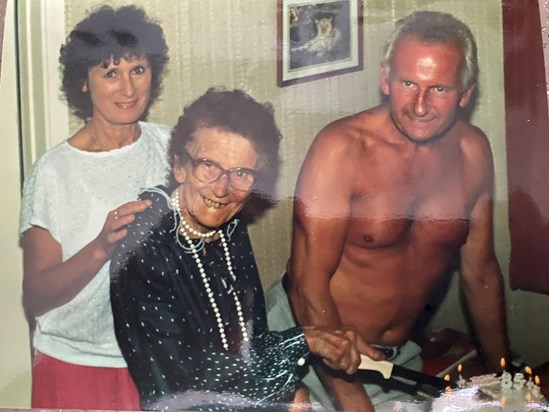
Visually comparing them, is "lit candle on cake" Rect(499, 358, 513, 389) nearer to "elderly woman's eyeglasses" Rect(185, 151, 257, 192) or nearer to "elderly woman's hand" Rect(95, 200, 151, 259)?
"elderly woman's eyeglasses" Rect(185, 151, 257, 192)

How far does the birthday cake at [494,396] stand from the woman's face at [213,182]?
505 millimetres

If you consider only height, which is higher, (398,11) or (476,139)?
(398,11)

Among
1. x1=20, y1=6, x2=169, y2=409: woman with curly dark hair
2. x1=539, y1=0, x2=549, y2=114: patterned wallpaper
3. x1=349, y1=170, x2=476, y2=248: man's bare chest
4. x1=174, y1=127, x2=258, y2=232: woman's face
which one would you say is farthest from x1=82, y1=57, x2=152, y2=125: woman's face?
x1=539, y1=0, x2=549, y2=114: patterned wallpaper

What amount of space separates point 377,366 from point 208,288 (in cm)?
33

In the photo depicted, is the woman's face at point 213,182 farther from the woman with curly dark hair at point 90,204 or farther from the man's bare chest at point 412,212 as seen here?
the man's bare chest at point 412,212

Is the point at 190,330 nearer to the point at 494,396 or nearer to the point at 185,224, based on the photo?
the point at 185,224

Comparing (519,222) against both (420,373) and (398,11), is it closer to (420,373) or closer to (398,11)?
(420,373)

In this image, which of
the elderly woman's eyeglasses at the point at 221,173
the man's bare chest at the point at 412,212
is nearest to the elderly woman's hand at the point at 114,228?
the elderly woman's eyeglasses at the point at 221,173

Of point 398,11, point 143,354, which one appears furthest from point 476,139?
point 143,354

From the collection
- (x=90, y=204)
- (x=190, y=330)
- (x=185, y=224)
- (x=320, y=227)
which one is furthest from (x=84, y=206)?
(x=320, y=227)

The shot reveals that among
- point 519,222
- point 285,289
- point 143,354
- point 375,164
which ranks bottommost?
point 143,354

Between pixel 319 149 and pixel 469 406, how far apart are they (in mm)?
527

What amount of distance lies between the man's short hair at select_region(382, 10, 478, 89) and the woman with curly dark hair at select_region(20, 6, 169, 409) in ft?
1.37

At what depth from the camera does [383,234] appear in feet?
4.05
